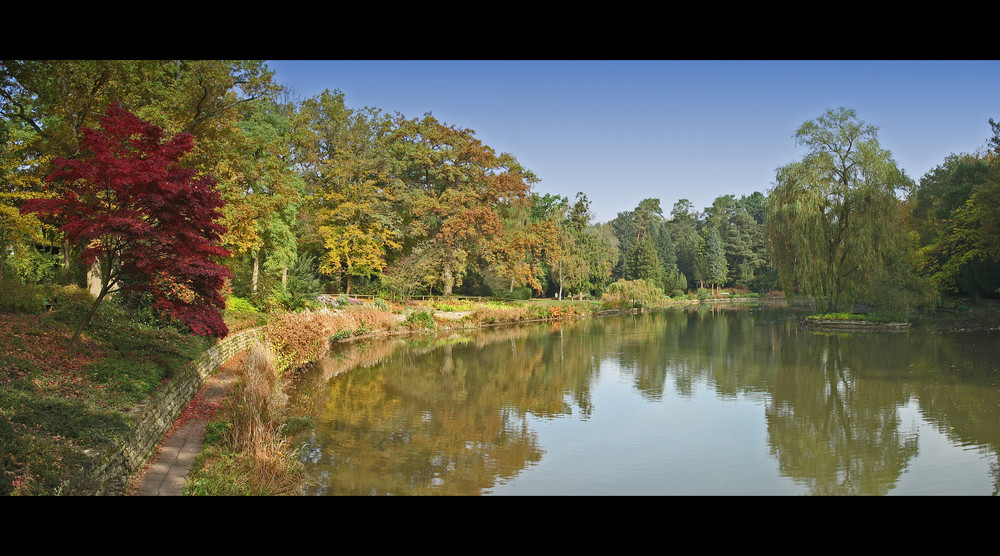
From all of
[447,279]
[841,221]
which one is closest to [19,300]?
[447,279]

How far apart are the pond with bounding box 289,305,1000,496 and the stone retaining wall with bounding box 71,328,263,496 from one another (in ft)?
5.88

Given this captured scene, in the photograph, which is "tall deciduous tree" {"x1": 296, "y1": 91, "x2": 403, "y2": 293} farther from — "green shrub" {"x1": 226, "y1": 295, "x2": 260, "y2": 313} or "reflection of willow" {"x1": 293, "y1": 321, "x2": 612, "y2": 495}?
"reflection of willow" {"x1": 293, "y1": 321, "x2": 612, "y2": 495}

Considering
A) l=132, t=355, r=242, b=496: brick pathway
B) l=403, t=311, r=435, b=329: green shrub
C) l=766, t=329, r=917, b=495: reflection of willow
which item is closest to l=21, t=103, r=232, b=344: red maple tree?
l=132, t=355, r=242, b=496: brick pathway

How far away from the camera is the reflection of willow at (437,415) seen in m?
7.70

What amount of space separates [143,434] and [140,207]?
A: 4259mm

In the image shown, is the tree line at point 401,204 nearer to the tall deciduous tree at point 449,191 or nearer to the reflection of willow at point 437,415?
the tall deciduous tree at point 449,191

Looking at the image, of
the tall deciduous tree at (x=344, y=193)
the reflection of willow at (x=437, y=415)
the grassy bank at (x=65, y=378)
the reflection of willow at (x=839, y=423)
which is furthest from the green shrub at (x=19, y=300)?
the tall deciduous tree at (x=344, y=193)

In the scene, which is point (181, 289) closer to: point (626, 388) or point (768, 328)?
point (626, 388)

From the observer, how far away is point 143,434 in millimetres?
6684

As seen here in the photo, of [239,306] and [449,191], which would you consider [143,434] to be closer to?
[239,306]

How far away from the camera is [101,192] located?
940 cm

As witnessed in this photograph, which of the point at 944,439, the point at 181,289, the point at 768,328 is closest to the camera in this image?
the point at 944,439
